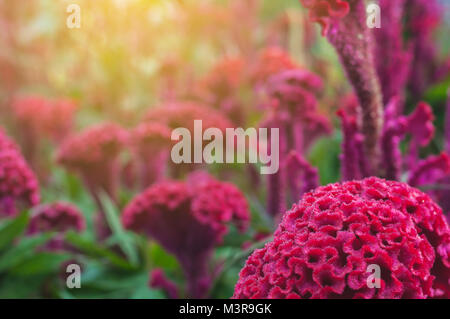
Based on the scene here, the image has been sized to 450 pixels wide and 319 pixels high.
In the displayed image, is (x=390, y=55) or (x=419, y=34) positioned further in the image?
(x=419, y=34)

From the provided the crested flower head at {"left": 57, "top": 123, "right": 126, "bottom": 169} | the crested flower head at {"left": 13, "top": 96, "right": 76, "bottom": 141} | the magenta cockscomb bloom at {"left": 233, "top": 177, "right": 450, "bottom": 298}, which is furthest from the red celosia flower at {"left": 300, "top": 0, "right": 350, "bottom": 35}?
the crested flower head at {"left": 13, "top": 96, "right": 76, "bottom": 141}

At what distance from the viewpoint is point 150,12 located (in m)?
2.14

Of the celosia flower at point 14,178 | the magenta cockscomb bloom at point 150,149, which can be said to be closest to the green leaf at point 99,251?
the celosia flower at point 14,178

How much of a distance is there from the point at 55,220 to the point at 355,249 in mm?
815

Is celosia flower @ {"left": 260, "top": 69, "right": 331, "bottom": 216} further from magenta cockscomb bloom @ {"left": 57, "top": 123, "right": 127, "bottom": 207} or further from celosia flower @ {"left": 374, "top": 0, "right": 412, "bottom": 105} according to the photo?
magenta cockscomb bloom @ {"left": 57, "top": 123, "right": 127, "bottom": 207}

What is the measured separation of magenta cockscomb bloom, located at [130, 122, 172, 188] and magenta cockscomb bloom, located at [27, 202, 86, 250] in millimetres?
226

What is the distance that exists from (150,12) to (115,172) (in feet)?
3.13

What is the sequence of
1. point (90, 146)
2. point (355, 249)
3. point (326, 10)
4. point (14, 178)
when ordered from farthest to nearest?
1. point (90, 146)
2. point (14, 178)
3. point (326, 10)
4. point (355, 249)

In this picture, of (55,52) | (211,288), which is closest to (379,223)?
(211,288)

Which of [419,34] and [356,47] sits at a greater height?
[419,34]

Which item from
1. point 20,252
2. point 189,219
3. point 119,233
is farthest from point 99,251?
point 189,219

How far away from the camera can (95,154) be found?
1.30 metres

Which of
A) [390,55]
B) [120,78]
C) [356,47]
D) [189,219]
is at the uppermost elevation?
[120,78]

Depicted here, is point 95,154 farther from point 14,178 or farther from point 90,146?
point 14,178
